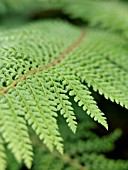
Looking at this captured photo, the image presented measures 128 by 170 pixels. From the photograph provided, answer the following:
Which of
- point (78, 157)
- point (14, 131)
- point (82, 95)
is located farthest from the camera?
point (78, 157)

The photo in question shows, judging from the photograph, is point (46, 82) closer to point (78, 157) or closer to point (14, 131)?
point (14, 131)

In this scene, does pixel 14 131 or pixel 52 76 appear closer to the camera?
pixel 14 131

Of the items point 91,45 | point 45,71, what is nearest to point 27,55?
point 45,71

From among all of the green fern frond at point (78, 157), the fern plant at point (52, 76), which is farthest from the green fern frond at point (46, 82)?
the green fern frond at point (78, 157)

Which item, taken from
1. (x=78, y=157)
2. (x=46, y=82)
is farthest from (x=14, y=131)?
(x=78, y=157)

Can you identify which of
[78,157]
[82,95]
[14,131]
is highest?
[82,95]

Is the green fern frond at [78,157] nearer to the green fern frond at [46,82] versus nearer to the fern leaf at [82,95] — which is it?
the green fern frond at [46,82]

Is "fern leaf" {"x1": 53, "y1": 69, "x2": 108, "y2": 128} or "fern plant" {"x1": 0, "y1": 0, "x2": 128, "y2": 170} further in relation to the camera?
"fern leaf" {"x1": 53, "y1": 69, "x2": 108, "y2": 128}

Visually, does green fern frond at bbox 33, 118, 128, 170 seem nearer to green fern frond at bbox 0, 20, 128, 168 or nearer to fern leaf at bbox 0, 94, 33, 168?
green fern frond at bbox 0, 20, 128, 168

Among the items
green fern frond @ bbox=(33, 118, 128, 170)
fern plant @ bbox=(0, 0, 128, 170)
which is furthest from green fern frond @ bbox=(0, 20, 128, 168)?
green fern frond @ bbox=(33, 118, 128, 170)

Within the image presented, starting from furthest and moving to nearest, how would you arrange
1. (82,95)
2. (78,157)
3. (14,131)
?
(78,157)
(82,95)
(14,131)
